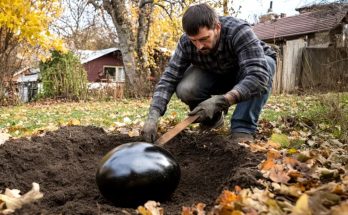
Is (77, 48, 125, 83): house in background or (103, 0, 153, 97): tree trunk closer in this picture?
(103, 0, 153, 97): tree trunk

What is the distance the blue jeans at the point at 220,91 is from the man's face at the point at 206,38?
48 cm

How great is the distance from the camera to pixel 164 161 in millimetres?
2609

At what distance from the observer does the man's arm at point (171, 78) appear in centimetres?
373

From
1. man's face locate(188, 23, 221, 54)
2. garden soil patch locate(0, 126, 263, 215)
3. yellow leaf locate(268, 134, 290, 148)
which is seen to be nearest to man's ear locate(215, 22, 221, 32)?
man's face locate(188, 23, 221, 54)

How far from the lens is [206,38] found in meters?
3.38

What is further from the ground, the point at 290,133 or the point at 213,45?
the point at 213,45

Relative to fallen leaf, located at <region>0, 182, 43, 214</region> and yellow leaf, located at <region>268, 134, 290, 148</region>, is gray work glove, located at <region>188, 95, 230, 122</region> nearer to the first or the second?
yellow leaf, located at <region>268, 134, 290, 148</region>

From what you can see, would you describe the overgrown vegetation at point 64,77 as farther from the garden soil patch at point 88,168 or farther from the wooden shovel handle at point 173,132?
the wooden shovel handle at point 173,132

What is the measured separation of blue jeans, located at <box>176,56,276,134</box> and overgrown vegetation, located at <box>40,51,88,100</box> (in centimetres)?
1214

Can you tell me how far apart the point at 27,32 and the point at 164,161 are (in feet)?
27.3

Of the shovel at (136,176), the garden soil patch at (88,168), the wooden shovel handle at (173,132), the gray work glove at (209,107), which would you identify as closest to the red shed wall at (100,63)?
the garden soil patch at (88,168)

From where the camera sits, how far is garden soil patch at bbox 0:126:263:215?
7.80 ft

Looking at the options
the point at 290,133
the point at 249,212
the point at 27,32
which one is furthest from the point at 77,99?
the point at 249,212

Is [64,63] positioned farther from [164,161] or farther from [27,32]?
[164,161]
